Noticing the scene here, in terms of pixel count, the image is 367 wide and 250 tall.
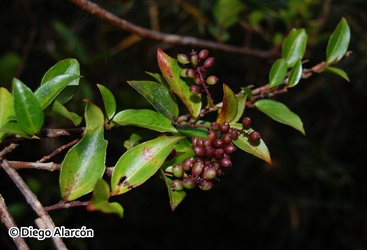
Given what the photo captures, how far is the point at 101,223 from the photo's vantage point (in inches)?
77.2

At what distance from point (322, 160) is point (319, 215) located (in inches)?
12.2

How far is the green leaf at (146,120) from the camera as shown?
0.61 metres

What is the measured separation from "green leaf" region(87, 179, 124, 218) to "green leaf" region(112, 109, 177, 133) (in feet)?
0.36

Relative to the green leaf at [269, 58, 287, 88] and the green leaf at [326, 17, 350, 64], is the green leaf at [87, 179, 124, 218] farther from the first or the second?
the green leaf at [326, 17, 350, 64]

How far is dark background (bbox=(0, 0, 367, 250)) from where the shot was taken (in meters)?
1.99

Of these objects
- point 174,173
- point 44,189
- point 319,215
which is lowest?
point 319,215

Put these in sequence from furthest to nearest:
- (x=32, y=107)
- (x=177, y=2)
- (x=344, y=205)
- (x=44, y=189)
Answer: (x=344, y=205)
(x=177, y=2)
(x=44, y=189)
(x=32, y=107)

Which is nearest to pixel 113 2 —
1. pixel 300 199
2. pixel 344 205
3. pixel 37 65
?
pixel 37 65

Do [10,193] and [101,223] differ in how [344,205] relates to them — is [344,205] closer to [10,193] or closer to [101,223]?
[101,223]

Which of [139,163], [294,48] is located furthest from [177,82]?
[294,48]

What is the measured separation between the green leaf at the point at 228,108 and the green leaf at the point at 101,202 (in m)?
0.19

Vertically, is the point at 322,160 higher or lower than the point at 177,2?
lower

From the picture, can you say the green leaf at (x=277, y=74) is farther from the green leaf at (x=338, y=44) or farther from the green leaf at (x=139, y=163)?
the green leaf at (x=139, y=163)

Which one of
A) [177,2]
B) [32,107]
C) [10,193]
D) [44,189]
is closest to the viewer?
[32,107]
